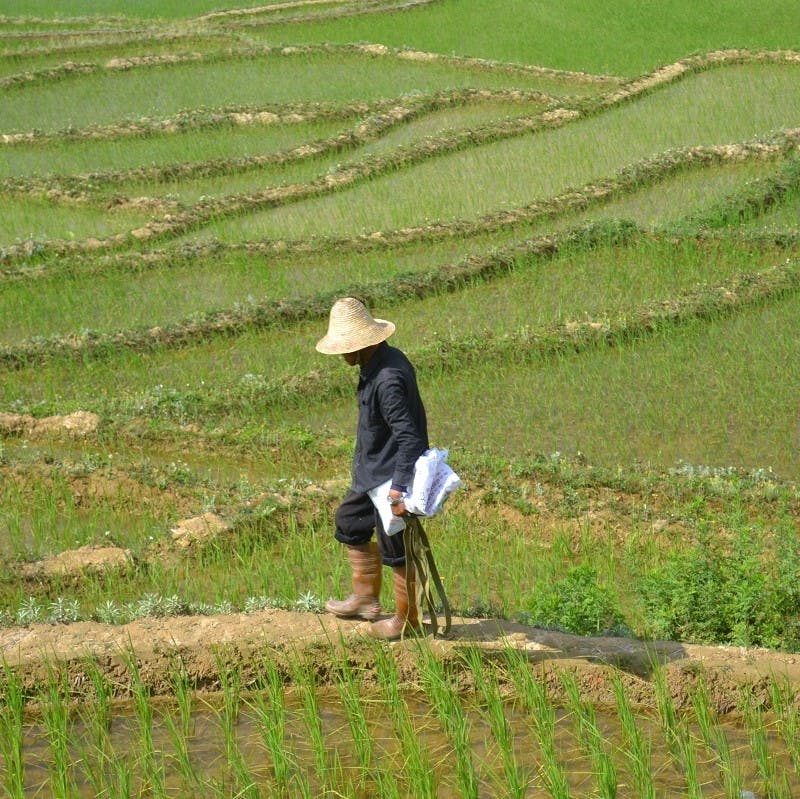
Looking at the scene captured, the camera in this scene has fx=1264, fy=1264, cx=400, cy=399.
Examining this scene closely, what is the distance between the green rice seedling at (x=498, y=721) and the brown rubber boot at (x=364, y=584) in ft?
1.46

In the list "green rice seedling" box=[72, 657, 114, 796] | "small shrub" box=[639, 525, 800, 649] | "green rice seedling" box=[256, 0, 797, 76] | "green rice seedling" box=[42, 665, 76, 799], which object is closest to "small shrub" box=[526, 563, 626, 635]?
"small shrub" box=[639, 525, 800, 649]

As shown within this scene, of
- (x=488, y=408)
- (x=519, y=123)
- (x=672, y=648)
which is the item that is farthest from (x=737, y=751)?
(x=519, y=123)

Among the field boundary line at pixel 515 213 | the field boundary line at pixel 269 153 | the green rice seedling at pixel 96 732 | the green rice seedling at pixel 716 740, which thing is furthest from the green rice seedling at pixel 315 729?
the field boundary line at pixel 269 153

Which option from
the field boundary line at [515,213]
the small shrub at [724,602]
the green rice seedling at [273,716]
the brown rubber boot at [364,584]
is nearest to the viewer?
the green rice seedling at [273,716]

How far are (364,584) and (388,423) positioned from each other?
2.40ft

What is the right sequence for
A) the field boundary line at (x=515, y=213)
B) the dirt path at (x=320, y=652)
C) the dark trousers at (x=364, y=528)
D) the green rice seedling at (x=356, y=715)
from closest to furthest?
the green rice seedling at (x=356, y=715)
the dirt path at (x=320, y=652)
the dark trousers at (x=364, y=528)
the field boundary line at (x=515, y=213)

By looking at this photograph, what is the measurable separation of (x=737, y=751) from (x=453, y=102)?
11892 mm

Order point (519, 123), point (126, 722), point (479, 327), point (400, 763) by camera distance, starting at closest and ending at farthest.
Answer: point (400, 763) < point (126, 722) < point (479, 327) < point (519, 123)

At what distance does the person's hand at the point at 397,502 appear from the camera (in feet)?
14.3

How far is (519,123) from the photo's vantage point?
13.8 metres

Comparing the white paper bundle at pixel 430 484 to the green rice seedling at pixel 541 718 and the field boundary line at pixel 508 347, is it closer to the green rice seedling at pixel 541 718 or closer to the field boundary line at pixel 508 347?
the green rice seedling at pixel 541 718

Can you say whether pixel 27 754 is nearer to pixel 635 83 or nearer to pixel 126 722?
pixel 126 722

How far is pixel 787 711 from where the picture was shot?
4273 millimetres

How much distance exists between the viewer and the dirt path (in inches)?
175
